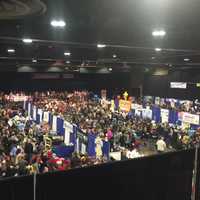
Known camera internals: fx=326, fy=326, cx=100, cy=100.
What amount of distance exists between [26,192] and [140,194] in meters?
1.13

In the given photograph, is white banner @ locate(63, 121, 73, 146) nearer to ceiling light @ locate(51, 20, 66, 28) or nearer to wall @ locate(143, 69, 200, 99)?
ceiling light @ locate(51, 20, 66, 28)

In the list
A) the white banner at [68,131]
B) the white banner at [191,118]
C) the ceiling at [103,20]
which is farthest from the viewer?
the white banner at [191,118]

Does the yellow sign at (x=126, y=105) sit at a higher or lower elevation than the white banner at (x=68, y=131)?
higher

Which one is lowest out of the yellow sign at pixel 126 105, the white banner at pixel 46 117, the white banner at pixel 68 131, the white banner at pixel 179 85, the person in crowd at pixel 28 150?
the person in crowd at pixel 28 150

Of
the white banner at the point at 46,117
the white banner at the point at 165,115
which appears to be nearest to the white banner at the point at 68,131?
the white banner at the point at 46,117

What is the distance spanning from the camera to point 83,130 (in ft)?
52.6

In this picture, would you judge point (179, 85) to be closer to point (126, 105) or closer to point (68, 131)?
point (126, 105)

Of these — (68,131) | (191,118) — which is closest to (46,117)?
(68,131)

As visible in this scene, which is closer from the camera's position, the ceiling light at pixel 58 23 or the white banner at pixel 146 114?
the ceiling light at pixel 58 23

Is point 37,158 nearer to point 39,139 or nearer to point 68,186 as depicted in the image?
point 39,139

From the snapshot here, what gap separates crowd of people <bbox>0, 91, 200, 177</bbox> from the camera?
10.7 meters

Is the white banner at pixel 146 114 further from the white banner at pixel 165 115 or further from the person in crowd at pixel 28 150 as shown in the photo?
the person in crowd at pixel 28 150

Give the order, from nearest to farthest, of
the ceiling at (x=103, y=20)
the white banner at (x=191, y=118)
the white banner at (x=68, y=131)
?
the ceiling at (x=103, y=20) → the white banner at (x=68, y=131) → the white banner at (x=191, y=118)

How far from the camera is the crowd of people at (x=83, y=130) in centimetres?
1066
